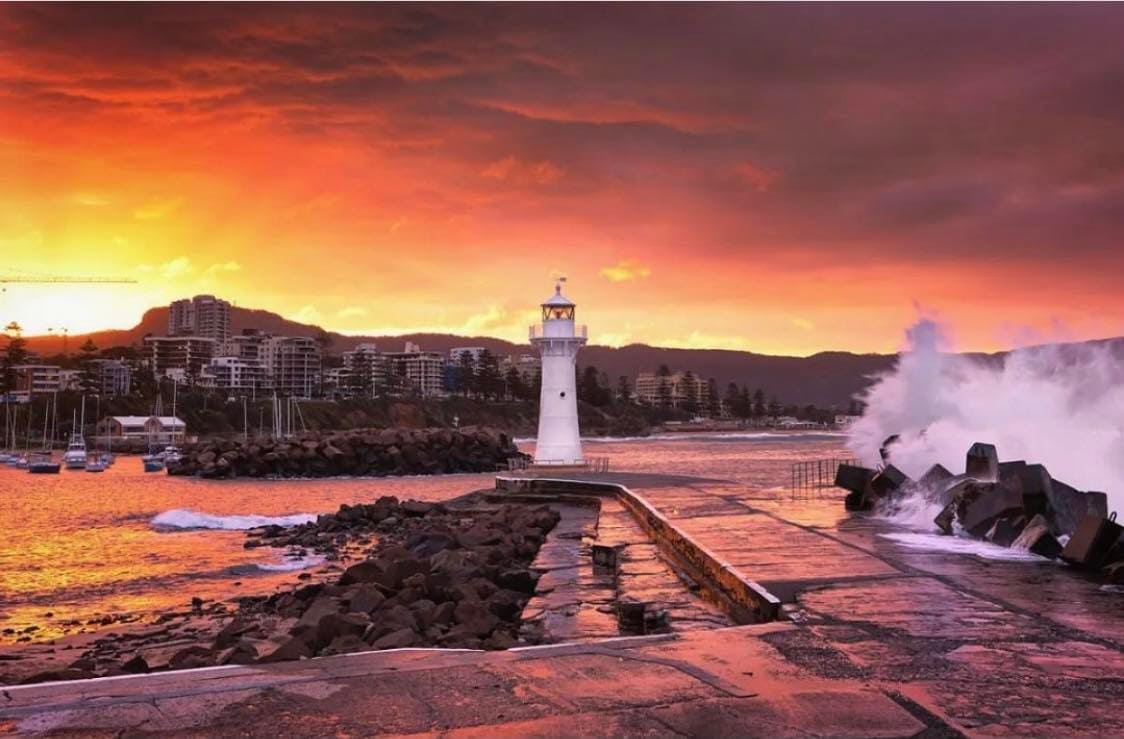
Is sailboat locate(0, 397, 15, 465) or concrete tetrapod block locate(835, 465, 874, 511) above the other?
concrete tetrapod block locate(835, 465, 874, 511)

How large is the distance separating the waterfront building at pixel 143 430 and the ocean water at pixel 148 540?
6569cm

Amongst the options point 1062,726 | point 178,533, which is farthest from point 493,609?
point 178,533

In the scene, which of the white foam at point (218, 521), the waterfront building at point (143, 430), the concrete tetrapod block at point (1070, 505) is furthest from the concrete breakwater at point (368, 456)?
the waterfront building at point (143, 430)

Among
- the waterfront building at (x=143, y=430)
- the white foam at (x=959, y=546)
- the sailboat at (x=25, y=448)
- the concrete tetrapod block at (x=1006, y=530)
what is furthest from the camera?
the waterfront building at (x=143, y=430)

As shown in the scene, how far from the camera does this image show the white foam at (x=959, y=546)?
10.9m

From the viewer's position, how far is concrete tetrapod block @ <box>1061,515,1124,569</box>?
974 cm

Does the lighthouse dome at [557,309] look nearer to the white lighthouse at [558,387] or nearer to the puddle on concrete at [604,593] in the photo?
the white lighthouse at [558,387]

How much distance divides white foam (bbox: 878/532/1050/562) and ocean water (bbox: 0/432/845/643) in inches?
421

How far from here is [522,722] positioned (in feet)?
15.6

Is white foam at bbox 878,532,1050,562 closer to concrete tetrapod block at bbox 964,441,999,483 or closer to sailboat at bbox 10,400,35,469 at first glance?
concrete tetrapod block at bbox 964,441,999,483

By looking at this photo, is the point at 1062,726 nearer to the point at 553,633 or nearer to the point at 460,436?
the point at 553,633

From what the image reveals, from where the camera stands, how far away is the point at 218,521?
114ft

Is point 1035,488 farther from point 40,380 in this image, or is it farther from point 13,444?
point 40,380

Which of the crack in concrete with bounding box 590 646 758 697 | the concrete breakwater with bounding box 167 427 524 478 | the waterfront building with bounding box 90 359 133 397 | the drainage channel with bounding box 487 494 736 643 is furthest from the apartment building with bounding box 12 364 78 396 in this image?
the crack in concrete with bounding box 590 646 758 697
